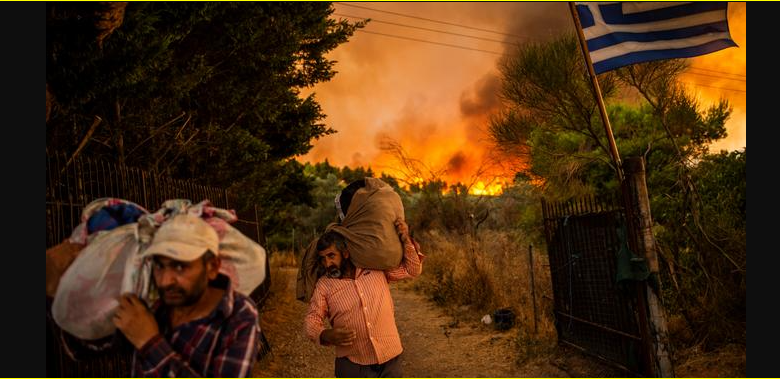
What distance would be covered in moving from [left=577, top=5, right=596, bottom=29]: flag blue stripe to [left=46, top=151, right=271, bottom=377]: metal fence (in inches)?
193

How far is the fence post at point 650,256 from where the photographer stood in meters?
5.79

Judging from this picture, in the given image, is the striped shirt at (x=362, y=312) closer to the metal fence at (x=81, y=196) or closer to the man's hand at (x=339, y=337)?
the man's hand at (x=339, y=337)

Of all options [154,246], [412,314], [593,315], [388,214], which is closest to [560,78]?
[593,315]

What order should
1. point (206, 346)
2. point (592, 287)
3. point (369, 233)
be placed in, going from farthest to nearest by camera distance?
point (592, 287), point (369, 233), point (206, 346)

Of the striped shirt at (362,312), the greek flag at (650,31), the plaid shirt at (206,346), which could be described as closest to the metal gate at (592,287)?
the greek flag at (650,31)

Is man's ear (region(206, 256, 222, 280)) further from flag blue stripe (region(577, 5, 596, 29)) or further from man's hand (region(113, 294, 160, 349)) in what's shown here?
flag blue stripe (region(577, 5, 596, 29))

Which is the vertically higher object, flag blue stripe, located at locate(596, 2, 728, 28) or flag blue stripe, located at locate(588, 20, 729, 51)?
flag blue stripe, located at locate(596, 2, 728, 28)

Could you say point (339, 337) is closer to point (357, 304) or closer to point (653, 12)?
point (357, 304)

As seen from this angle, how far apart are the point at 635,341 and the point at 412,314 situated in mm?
6800

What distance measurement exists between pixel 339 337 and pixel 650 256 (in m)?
3.79

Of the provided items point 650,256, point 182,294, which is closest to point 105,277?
point 182,294

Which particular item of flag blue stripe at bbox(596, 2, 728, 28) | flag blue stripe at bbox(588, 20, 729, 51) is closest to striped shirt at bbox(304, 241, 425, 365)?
flag blue stripe at bbox(588, 20, 729, 51)

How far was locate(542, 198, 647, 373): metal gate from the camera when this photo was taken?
6273mm

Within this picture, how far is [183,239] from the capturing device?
204 centimetres
